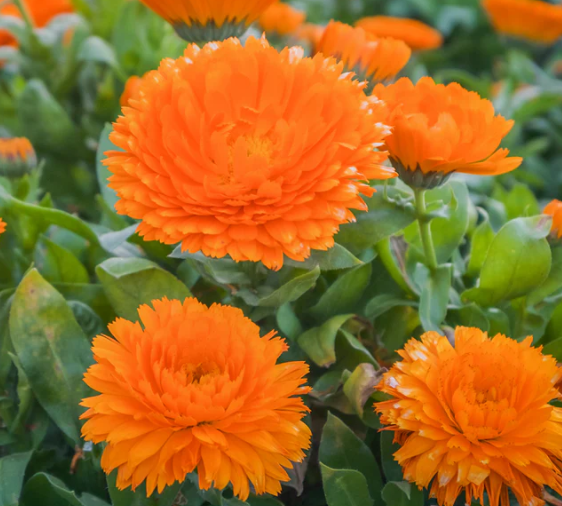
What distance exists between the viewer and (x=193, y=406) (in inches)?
17.5

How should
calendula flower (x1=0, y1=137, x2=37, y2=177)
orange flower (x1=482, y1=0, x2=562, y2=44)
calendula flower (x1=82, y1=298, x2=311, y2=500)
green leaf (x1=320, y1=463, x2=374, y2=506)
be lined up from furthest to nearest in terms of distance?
orange flower (x1=482, y1=0, x2=562, y2=44), calendula flower (x1=0, y1=137, x2=37, y2=177), green leaf (x1=320, y1=463, x2=374, y2=506), calendula flower (x1=82, y1=298, x2=311, y2=500)

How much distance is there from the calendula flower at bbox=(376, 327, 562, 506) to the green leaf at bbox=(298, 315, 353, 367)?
0.29 feet

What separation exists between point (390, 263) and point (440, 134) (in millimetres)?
184

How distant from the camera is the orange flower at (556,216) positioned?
0.66 meters

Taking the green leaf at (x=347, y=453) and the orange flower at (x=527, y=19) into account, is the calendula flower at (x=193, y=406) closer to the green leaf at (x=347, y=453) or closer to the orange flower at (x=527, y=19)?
the green leaf at (x=347, y=453)

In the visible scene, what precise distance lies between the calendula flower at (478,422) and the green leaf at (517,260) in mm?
141

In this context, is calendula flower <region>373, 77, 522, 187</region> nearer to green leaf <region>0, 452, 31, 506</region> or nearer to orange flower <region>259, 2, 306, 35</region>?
green leaf <region>0, 452, 31, 506</region>

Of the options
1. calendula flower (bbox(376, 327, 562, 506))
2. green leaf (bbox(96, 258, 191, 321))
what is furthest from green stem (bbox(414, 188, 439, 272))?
green leaf (bbox(96, 258, 191, 321))

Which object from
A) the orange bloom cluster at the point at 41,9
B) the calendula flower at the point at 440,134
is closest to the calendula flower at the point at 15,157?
the calendula flower at the point at 440,134

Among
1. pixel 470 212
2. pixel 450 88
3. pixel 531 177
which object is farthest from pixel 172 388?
pixel 531 177

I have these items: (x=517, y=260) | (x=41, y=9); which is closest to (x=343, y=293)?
(x=517, y=260)

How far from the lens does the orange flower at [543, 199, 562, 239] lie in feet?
2.17

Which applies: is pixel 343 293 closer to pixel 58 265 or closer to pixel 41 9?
pixel 58 265

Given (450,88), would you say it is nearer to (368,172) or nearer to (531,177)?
(368,172)
